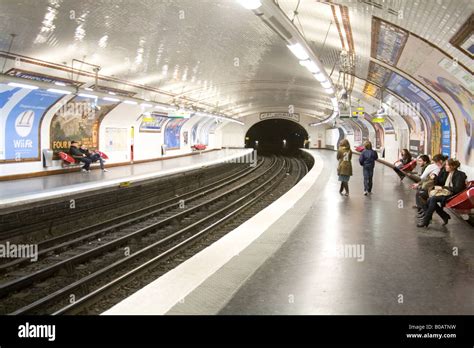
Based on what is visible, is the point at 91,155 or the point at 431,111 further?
the point at 91,155

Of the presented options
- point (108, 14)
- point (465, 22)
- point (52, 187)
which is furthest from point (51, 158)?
point (465, 22)

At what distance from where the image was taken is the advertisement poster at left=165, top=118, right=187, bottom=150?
27.4 m

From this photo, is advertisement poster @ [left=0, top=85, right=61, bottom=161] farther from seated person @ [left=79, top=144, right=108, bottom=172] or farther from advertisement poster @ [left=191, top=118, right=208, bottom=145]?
advertisement poster @ [left=191, top=118, right=208, bottom=145]

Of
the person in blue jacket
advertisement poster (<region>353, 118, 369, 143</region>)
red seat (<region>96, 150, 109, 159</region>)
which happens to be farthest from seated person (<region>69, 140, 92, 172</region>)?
advertisement poster (<region>353, 118, 369, 143</region>)

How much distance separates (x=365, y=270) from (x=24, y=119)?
12194mm

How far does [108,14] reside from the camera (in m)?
8.66

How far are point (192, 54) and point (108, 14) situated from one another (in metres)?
4.33

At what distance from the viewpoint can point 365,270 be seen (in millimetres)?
4543

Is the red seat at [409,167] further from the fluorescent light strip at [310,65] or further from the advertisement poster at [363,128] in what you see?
the advertisement poster at [363,128]

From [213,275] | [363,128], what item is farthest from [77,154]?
[363,128]

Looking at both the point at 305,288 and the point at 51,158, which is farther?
the point at 51,158

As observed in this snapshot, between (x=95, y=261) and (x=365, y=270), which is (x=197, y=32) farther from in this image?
(x=365, y=270)

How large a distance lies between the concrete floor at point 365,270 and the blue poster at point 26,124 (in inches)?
382
